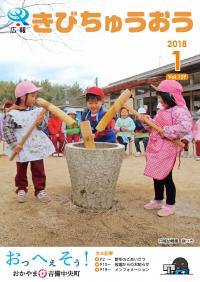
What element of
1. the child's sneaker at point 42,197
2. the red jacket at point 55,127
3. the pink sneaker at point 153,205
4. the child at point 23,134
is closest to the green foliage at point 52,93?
the child at point 23,134

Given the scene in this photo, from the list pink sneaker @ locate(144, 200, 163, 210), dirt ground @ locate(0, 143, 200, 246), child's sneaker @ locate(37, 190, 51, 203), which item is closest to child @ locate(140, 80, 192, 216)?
pink sneaker @ locate(144, 200, 163, 210)

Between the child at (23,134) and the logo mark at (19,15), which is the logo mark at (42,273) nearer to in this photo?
the child at (23,134)

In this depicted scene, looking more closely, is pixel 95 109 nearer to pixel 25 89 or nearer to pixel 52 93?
pixel 25 89

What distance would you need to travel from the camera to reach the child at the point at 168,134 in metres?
2.44

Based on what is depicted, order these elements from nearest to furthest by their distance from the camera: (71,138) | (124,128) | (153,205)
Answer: (153,205), (124,128), (71,138)

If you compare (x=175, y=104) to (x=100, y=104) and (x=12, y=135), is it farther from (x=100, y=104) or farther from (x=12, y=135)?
(x=12, y=135)

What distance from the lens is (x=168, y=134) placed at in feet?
8.01

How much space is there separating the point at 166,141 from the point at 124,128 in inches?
152

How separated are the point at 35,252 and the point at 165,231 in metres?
0.98

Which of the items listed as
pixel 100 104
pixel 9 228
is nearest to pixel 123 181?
pixel 100 104

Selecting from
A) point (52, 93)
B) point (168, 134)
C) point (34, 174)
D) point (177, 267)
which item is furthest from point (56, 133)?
point (52, 93)

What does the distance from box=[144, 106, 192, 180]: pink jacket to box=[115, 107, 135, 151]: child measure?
3.73 meters

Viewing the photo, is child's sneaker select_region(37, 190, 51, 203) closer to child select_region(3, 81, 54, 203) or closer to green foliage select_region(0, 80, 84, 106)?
child select_region(3, 81, 54, 203)

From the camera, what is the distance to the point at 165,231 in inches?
87.9
